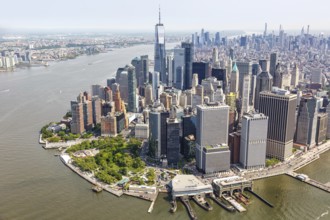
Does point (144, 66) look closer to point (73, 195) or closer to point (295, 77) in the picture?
point (295, 77)

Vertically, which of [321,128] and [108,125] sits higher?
[321,128]

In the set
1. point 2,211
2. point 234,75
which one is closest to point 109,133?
point 2,211

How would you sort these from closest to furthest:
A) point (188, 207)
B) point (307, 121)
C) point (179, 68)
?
point (188, 207), point (307, 121), point (179, 68)

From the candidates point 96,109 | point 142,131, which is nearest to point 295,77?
point 142,131

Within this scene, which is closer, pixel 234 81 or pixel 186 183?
pixel 186 183

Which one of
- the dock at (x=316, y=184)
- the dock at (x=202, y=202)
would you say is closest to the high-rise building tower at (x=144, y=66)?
the dock at (x=316, y=184)

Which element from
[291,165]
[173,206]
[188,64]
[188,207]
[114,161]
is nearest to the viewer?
[188,207]

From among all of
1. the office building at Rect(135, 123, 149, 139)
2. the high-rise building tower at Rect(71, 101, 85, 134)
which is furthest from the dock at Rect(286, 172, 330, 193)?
the high-rise building tower at Rect(71, 101, 85, 134)
